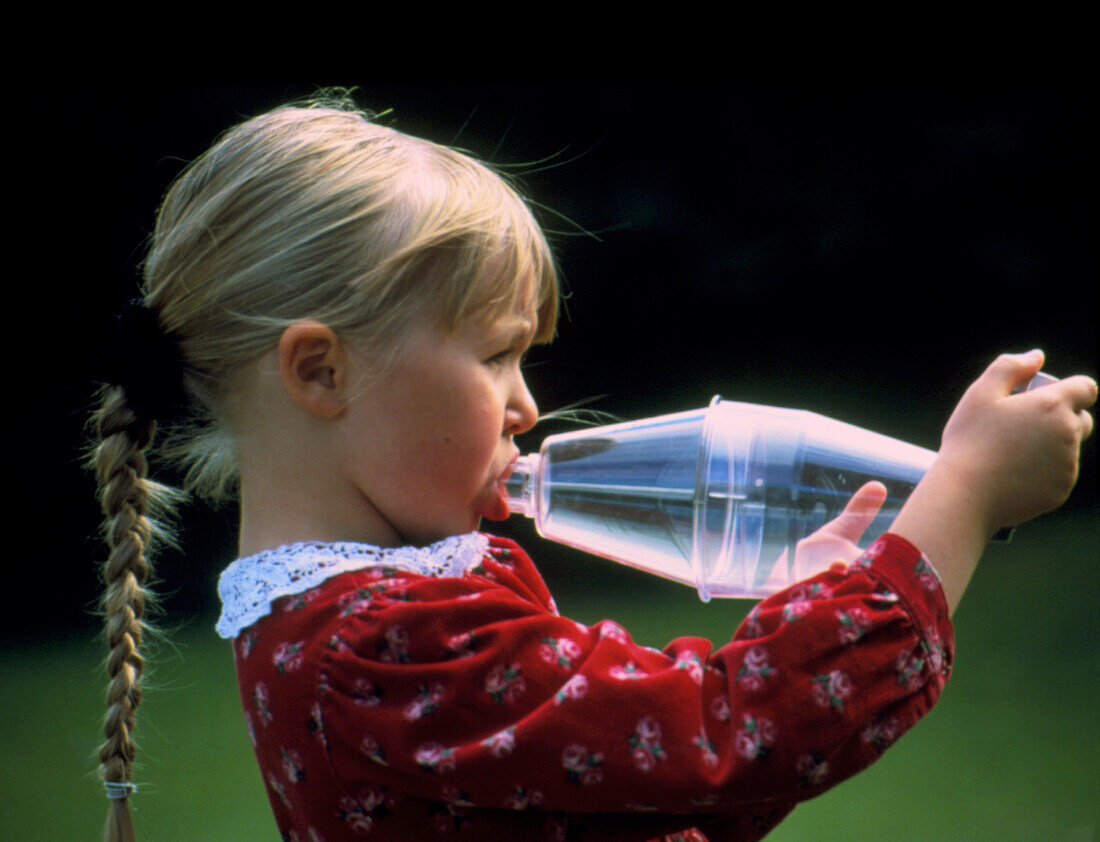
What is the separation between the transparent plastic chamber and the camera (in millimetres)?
663

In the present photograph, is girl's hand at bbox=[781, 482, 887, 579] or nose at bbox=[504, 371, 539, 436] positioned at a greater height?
nose at bbox=[504, 371, 539, 436]

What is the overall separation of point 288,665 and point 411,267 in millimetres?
217

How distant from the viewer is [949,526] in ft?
1.71

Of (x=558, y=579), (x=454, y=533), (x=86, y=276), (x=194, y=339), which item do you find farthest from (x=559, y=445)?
(x=558, y=579)

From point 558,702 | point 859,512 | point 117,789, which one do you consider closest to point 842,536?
point 859,512

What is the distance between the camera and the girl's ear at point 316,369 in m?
0.57

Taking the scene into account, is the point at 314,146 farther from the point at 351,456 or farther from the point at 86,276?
the point at 86,276

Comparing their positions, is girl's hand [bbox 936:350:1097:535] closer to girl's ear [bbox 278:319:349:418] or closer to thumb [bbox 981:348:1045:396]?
thumb [bbox 981:348:1045:396]

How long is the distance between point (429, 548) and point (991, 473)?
0.97 feet

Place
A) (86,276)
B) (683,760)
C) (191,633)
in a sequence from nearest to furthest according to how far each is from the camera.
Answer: (683,760), (86,276), (191,633)

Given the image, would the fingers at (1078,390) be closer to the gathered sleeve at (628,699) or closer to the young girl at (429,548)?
the young girl at (429,548)

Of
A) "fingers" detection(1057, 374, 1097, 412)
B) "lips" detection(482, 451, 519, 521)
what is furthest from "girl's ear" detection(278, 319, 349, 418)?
"fingers" detection(1057, 374, 1097, 412)

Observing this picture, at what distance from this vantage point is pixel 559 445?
677 millimetres

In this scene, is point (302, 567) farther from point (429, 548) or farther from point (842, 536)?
point (842, 536)
